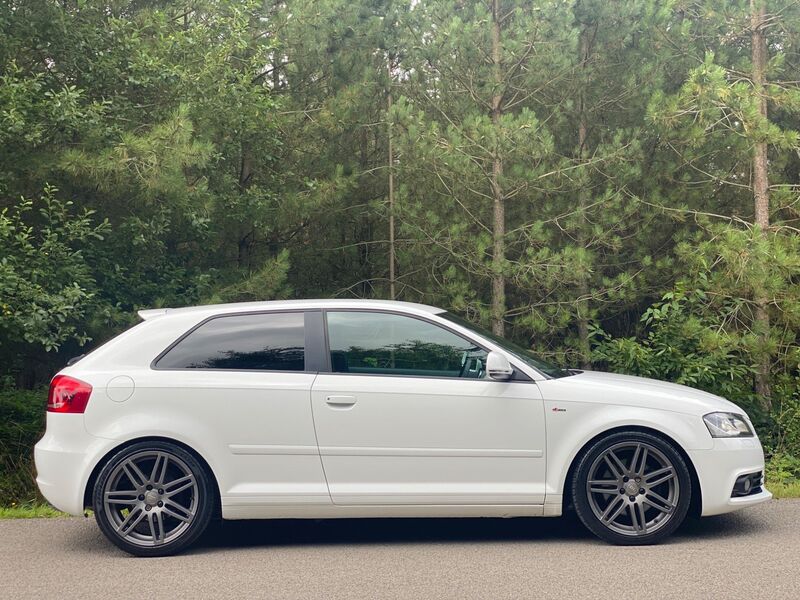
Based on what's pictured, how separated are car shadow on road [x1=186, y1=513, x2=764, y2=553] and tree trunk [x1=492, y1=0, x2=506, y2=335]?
312 inches

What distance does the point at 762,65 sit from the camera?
1470 cm

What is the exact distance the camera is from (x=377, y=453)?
6672 mm

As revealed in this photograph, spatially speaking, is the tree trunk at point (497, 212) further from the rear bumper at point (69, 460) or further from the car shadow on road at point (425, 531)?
the rear bumper at point (69, 460)

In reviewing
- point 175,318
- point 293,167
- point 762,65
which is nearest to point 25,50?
point 293,167

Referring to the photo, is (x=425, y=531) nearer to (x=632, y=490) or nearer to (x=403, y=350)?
(x=403, y=350)

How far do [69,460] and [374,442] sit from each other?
77.7 inches

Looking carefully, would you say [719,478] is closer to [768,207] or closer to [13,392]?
[768,207]

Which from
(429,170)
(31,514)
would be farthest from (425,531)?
(429,170)

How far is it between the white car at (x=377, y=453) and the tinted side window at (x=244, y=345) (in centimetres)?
14

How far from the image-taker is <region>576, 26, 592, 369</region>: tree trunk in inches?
607

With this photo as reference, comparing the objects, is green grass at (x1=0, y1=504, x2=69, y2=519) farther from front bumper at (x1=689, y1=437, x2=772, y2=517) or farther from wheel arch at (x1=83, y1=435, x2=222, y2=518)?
front bumper at (x1=689, y1=437, x2=772, y2=517)

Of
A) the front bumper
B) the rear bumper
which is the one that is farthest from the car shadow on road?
the rear bumper

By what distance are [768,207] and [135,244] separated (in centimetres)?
891

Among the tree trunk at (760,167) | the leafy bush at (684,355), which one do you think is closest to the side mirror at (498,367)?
the leafy bush at (684,355)
